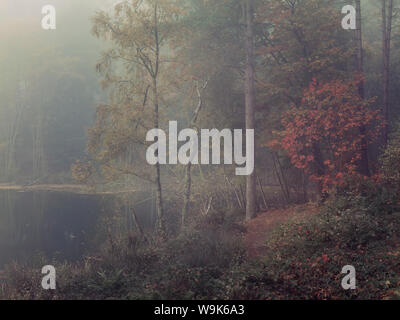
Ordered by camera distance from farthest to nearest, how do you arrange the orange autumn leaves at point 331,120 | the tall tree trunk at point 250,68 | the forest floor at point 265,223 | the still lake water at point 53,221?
the tall tree trunk at point 250,68 → the still lake water at point 53,221 → the orange autumn leaves at point 331,120 → the forest floor at point 265,223

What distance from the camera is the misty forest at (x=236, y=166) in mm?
6672

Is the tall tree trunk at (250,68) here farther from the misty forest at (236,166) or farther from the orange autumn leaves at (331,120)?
the orange autumn leaves at (331,120)

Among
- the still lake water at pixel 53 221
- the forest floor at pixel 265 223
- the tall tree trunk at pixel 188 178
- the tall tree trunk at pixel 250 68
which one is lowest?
the still lake water at pixel 53 221

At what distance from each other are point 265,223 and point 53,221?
1041 centimetres

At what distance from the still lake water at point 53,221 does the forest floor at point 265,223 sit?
4188 mm

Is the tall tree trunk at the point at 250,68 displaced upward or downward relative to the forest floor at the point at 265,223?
upward

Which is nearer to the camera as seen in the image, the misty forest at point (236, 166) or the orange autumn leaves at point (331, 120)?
the misty forest at point (236, 166)

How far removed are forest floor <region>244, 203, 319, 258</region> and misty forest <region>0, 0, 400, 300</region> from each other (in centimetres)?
9

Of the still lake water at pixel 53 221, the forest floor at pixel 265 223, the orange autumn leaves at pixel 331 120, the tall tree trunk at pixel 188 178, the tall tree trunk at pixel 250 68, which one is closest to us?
the forest floor at pixel 265 223

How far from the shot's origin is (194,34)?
13562 mm

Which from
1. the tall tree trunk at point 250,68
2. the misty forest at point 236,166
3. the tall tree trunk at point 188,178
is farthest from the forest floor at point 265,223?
the tall tree trunk at point 250,68

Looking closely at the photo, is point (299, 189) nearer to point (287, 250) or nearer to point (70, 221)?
point (287, 250)

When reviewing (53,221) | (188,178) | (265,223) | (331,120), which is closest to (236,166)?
→ (188,178)
